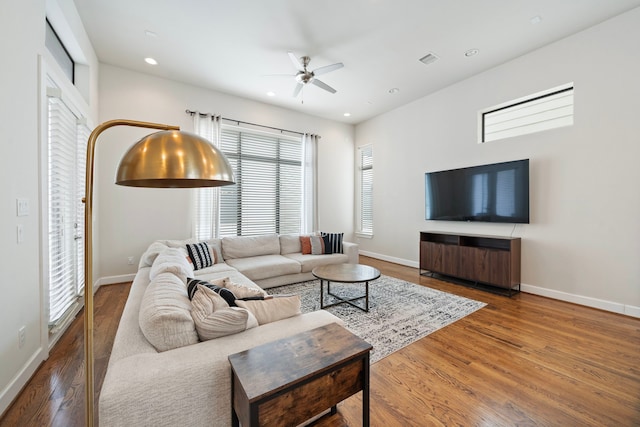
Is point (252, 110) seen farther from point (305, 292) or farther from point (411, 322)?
point (411, 322)

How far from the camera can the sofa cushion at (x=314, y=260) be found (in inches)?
159

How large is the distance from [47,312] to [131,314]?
135 cm

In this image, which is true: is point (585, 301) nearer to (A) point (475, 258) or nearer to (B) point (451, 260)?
(A) point (475, 258)

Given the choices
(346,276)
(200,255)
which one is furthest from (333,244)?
(200,255)

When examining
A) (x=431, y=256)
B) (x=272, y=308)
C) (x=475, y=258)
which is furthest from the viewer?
(x=431, y=256)

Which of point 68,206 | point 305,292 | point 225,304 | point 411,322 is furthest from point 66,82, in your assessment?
point 411,322

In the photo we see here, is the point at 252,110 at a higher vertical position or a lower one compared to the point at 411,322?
higher

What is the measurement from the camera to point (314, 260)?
4121mm

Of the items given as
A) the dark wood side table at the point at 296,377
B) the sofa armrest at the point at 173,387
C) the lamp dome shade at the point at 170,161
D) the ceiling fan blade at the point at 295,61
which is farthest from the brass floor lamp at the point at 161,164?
the ceiling fan blade at the point at 295,61

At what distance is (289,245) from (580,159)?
13.6 ft

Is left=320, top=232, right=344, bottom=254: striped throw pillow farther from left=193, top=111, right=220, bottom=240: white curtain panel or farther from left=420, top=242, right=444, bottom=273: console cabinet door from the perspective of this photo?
left=193, top=111, right=220, bottom=240: white curtain panel

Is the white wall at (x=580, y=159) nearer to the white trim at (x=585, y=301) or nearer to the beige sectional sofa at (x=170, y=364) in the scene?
the white trim at (x=585, y=301)

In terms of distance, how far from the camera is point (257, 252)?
4215mm

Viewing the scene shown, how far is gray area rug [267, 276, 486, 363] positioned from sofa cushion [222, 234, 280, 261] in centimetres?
74
